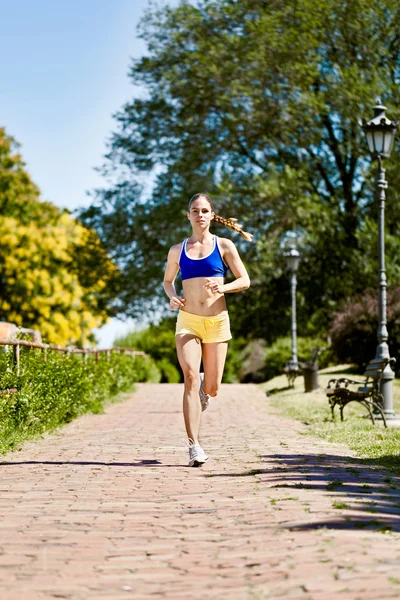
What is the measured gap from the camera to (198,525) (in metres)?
5.74

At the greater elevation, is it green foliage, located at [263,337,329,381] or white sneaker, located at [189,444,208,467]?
green foliage, located at [263,337,329,381]

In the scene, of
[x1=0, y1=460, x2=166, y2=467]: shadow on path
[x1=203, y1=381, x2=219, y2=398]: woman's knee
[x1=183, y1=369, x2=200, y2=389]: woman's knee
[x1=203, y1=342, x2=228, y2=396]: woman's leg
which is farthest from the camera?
[x1=0, y1=460, x2=166, y2=467]: shadow on path

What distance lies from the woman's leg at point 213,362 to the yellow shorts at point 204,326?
0.21 feet

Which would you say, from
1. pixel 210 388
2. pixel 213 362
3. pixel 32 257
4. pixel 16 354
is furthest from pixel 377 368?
pixel 32 257

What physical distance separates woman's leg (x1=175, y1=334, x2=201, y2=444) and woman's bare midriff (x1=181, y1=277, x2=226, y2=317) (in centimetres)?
26

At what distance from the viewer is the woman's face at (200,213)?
27.7ft

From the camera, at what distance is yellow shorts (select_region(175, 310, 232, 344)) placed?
841cm

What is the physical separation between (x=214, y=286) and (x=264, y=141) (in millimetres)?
23357

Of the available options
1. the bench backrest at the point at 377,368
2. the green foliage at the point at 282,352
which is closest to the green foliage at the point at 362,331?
the green foliage at the point at 282,352

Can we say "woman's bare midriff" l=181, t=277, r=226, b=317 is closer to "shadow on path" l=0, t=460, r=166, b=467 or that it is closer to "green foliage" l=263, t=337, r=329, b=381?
"shadow on path" l=0, t=460, r=166, b=467

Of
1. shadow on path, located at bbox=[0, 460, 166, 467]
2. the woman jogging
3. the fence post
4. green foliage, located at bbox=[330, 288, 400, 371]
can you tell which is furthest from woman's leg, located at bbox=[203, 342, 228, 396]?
green foliage, located at bbox=[330, 288, 400, 371]

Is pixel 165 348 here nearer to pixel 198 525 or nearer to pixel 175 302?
pixel 175 302

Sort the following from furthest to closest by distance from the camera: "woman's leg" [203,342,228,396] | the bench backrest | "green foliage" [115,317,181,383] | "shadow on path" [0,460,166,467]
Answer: "green foliage" [115,317,181,383], the bench backrest, "shadow on path" [0,460,166,467], "woman's leg" [203,342,228,396]

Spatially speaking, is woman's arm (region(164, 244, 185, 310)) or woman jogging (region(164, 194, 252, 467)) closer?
woman jogging (region(164, 194, 252, 467))
